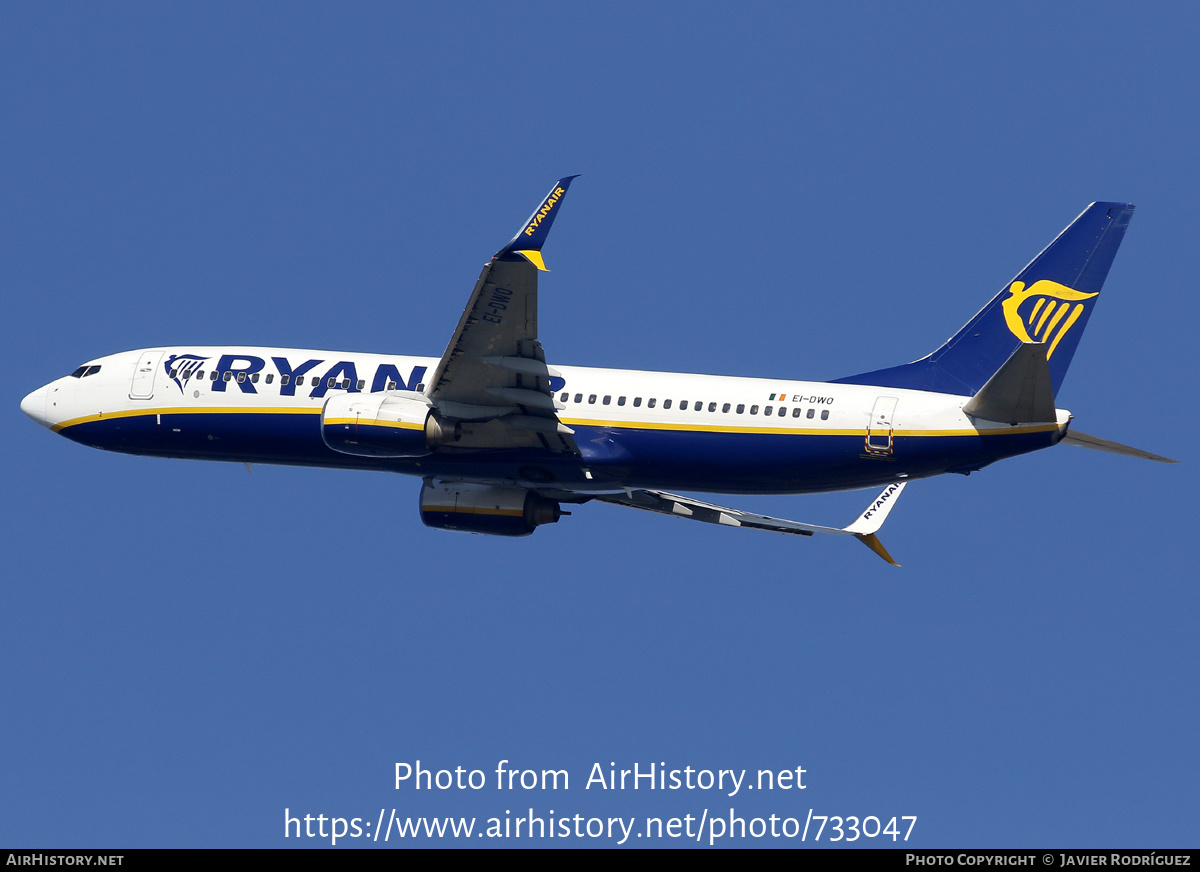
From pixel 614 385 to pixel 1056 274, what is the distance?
12.0 meters

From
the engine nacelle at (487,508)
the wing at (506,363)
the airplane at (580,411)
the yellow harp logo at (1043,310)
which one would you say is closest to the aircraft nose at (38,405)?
the airplane at (580,411)

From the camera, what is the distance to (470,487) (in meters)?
47.9

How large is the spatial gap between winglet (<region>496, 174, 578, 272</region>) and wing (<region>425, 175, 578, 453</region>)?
23 mm

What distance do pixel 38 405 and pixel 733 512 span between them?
2119cm

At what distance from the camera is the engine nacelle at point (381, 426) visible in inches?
1710

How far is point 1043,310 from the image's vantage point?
144 feet

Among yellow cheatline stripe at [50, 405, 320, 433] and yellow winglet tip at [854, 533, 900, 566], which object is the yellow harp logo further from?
yellow cheatline stripe at [50, 405, 320, 433]

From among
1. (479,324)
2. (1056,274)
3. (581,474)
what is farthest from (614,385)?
(1056,274)

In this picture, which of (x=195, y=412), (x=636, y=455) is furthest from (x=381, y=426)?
(x=195, y=412)

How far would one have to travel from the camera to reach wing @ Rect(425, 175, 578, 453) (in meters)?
39.0

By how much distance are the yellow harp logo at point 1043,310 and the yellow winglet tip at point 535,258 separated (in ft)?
43.5

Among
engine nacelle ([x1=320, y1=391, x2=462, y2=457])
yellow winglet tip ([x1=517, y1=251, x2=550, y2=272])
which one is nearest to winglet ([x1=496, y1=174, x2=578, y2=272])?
yellow winglet tip ([x1=517, y1=251, x2=550, y2=272])
